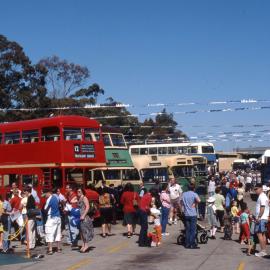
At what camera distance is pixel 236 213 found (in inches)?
721

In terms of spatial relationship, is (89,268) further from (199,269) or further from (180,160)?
(180,160)

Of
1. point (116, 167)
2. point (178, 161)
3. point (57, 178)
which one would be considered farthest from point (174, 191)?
point (178, 161)

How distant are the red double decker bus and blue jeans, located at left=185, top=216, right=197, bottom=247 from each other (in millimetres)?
7518

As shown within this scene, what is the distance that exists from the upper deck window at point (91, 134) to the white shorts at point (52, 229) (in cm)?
814

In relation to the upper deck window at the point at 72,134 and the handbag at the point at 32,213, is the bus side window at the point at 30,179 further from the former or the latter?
the handbag at the point at 32,213

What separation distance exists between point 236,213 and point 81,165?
6964 mm

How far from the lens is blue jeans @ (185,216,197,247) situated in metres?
15.9

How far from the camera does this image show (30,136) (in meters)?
24.0

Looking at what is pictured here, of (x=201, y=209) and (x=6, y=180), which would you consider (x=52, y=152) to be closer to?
(x=6, y=180)

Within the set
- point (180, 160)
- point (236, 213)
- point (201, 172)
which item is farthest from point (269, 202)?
point (201, 172)

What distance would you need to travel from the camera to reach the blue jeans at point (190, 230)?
52.0 feet

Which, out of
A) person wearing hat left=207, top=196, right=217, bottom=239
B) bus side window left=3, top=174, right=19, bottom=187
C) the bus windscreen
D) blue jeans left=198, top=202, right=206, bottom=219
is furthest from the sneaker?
the bus windscreen

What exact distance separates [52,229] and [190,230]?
3.64 meters

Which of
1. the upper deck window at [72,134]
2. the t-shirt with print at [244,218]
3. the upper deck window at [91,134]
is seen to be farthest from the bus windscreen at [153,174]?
the t-shirt with print at [244,218]
